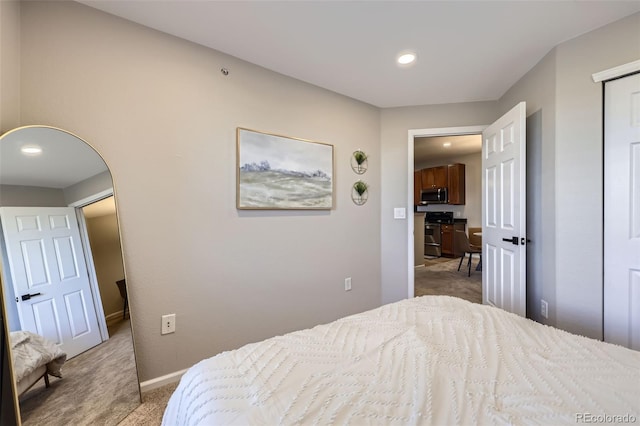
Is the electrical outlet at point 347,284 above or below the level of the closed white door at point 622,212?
below

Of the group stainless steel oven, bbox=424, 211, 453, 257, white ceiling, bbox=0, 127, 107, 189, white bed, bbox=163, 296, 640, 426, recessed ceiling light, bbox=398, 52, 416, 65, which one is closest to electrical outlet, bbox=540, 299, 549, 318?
white bed, bbox=163, 296, 640, 426

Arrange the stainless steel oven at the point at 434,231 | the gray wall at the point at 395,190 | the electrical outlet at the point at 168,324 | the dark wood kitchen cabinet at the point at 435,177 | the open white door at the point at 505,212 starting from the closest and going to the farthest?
the electrical outlet at the point at 168,324 → the open white door at the point at 505,212 → the gray wall at the point at 395,190 → the dark wood kitchen cabinet at the point at 435,177 → the stainless steel oven at the point at 434,231

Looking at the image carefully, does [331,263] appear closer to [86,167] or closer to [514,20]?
[86,167]

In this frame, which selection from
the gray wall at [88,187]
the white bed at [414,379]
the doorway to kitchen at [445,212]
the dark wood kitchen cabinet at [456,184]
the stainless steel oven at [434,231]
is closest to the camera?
the white bed at [414,379]

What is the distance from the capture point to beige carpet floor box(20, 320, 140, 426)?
1.20 m

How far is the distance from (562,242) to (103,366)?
2.99m

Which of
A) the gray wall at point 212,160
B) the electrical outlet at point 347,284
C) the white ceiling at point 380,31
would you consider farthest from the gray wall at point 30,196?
the electrical outlet at point 347,284

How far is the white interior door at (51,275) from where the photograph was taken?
1.20 meters

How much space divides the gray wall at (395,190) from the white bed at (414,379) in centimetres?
173

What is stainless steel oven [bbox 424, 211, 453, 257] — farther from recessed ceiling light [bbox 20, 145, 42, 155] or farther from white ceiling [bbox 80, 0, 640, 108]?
recessed ceiling light [bbox 20, 145, 42, 155]

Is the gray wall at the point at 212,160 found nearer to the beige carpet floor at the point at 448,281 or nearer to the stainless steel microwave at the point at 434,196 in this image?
the beige carpet floor at the point at 448,281

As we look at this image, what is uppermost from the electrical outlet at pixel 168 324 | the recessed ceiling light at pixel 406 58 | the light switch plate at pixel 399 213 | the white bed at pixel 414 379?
the recessed ceiling light at pixel 406 58

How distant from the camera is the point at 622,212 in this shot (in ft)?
5.41

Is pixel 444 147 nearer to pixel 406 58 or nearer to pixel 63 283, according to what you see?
pixel 406 58
